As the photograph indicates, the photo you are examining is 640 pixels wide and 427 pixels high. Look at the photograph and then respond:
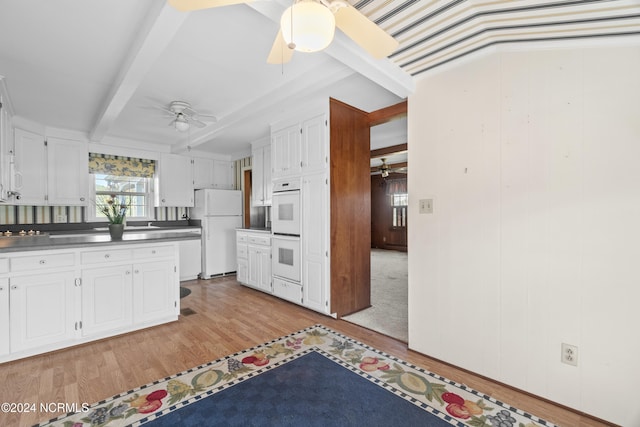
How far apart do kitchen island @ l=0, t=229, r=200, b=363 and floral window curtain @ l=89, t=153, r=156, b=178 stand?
2.52 m

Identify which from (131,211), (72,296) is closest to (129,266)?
(72,296)

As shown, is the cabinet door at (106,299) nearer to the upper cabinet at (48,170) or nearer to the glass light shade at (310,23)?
the upper cabinet at (48,170)

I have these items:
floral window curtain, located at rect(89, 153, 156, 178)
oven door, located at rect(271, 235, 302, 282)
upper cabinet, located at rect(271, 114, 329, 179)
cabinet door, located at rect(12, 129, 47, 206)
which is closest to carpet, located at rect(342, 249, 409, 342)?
oven door, located at rect(271, 235, 302, 282)

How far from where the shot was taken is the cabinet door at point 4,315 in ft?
7.40

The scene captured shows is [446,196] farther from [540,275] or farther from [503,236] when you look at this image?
[540,275]

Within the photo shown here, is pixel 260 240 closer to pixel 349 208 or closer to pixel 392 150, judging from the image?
pixel 349 208

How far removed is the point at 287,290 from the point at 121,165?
386cm

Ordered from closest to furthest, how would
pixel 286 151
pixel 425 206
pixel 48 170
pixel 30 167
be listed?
pixel 425 206
pixel 286 151
pixel 30 167
pixel 48 170

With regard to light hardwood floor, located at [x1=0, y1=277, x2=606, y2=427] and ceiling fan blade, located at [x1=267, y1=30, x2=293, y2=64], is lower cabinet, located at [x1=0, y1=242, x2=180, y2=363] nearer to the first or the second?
light hardwood floor, located at [x1=0, y1=277, x2=606, y2=427]

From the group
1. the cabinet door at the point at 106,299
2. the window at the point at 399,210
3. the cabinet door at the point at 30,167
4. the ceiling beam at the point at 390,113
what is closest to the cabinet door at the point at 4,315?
→ the cabinet door at the point at 106,299

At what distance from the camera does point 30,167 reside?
13.2 ft

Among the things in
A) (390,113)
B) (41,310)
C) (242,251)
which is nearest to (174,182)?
(242,251)

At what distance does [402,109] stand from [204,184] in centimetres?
435

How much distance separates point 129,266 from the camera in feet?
9.37
